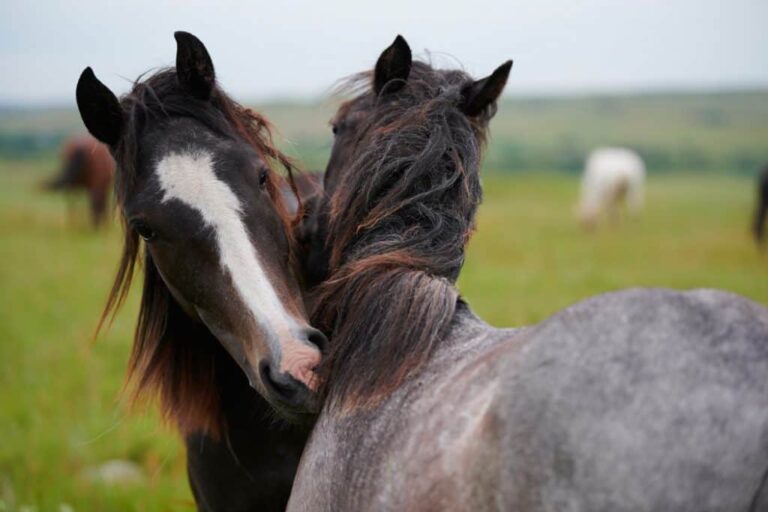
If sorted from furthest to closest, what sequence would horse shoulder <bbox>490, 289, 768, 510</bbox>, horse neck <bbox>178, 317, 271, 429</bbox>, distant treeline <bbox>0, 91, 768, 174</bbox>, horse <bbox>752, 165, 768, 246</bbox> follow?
distant treeline <bbox>0, 91, 768, 174</bbox> → horse <bbox>752, 165, 768, 246</bbox> → horse neck <bbox>178, 317, 271, 429</bbox> → horse shoulder <bbox>490, 289, 768, 510</bbox>

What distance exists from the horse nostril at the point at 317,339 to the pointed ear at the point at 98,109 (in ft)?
3.42

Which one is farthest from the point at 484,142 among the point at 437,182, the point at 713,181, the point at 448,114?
the point at 713,181

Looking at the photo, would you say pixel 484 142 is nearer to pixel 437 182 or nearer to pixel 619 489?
pixel 437 182

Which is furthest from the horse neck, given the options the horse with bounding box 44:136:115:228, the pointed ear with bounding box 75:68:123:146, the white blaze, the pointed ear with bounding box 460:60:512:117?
the horse with bounding box 44:136:115:228

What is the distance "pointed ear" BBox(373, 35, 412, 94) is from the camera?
301 cm

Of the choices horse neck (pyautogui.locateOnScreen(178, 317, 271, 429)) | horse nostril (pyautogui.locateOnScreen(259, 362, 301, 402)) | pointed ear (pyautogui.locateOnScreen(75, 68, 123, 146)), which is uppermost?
pointed ear (pyautogui.locateOnScreen(75, 68, 123, 146))

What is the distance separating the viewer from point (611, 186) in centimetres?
2409

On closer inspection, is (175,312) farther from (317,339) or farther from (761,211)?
(761,211)

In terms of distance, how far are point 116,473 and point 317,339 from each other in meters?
3.60

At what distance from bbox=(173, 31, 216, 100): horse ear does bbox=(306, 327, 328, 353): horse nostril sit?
1.01m

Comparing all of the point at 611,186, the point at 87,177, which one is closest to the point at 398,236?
the point at 87,177

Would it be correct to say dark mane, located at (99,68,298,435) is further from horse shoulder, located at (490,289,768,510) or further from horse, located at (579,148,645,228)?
horse, located at (579,148,645,228)

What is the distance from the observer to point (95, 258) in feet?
51.4

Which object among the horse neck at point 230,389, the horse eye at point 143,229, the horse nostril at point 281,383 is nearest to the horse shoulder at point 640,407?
the horse nostril at point 281,383
